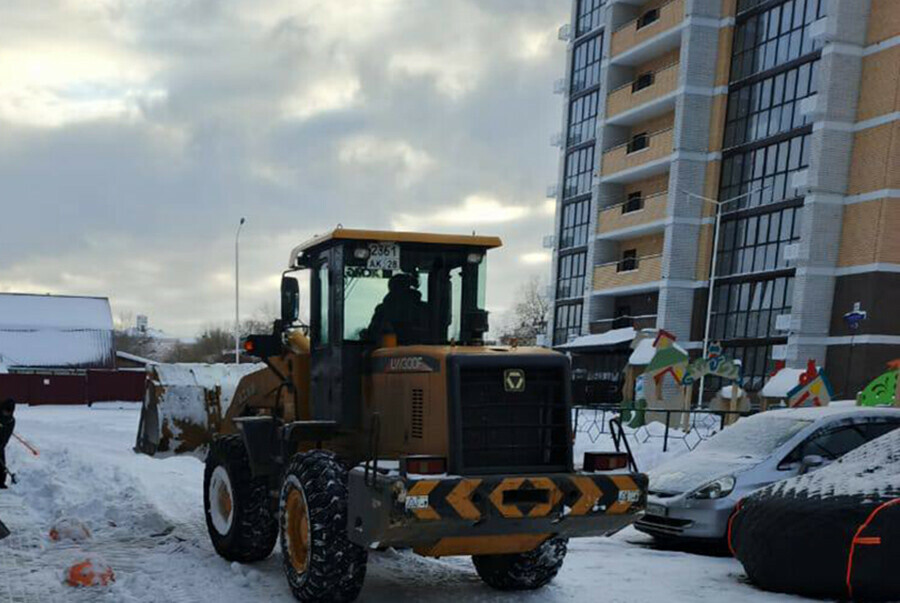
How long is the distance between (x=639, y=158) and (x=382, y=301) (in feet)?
121

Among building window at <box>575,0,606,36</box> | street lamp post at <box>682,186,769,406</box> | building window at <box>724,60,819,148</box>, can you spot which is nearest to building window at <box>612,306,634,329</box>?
street lamp post at <box>682,186,769,406</box>

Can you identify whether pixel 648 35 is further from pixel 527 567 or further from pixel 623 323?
pixel 527 567

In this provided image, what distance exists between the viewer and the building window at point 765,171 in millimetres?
34688

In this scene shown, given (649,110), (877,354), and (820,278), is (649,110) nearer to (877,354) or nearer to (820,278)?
(820,278)

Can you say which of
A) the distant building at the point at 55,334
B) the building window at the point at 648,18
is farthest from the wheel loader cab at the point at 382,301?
the distant building at the point at 55,334

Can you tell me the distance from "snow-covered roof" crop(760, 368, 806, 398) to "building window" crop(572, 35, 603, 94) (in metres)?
25.4

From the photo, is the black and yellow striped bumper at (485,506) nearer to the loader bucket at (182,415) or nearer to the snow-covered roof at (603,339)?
the loader bucket at (182,415)

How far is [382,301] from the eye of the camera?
719 centimetres

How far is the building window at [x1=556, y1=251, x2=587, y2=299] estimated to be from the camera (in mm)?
47688

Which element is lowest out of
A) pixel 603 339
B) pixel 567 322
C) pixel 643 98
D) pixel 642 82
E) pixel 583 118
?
pixel 567 322

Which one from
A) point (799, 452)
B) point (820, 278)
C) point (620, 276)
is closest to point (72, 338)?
point (620, 276)

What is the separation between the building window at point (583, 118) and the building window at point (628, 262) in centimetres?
738

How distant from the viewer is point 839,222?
109 feet

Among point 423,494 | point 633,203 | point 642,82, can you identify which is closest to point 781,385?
point 633,203
